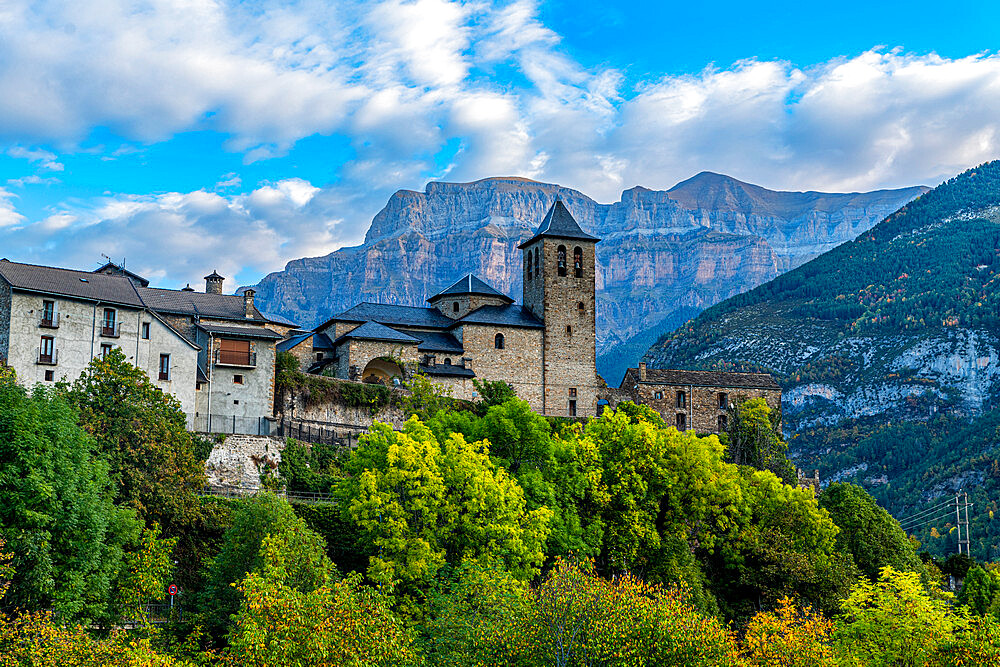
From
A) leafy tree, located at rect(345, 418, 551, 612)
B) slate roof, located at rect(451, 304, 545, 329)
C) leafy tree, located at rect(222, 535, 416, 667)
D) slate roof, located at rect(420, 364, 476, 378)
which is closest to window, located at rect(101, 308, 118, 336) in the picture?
leafy tree, located at rect(345, 418, 551, 612)

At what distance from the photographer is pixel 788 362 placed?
176 metres

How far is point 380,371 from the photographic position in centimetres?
7344

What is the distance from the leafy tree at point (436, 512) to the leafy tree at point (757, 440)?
3330cm

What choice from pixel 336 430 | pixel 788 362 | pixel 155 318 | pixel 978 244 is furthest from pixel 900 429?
pixel 155 318

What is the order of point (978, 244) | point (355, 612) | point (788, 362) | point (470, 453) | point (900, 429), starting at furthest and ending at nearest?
1. point (978, 244)
2. point (788, 362)
3. point (900, 429)
4. point (470, 453)
5. point (355, 612)

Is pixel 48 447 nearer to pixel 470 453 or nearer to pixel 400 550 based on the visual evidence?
pixel 400 550

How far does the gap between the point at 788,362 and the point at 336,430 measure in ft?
432

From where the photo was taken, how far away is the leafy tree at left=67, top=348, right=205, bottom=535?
40406 mm

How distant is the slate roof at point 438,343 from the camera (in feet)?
246

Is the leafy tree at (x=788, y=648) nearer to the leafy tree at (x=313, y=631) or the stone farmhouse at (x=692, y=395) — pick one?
the leafy tree at (x=313, y=631)

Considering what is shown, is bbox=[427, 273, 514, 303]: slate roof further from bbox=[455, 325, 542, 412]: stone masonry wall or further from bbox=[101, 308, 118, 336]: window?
bbox=[101, 308, 118, 336]: window

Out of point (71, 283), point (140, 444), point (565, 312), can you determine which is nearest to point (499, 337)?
point (565, 312)

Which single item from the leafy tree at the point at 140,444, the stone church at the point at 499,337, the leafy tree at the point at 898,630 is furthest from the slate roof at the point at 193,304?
the leafy tree at the point at 898,630

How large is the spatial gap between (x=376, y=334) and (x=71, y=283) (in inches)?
939
